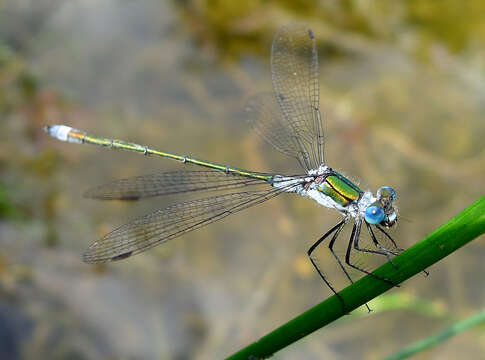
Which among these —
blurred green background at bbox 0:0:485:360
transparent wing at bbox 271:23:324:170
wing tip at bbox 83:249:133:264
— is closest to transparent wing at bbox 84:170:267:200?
wing tip at bbox 83:249:133:264

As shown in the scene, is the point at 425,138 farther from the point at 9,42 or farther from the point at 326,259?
the point at 9,42

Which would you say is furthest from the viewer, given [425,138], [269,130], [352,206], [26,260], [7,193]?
[425,138]

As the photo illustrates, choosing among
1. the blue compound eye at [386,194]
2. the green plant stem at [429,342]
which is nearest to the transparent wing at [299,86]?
the blue compound eye at [386,194]

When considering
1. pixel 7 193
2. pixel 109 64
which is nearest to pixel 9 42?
pixel 109 64

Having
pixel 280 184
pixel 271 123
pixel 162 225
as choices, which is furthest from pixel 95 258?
pixel 271 123

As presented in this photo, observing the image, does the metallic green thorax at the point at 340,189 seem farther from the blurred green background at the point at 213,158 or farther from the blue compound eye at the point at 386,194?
the blurred green background at the point at 213,158

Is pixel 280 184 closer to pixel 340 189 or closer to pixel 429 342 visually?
pixel 340 189
